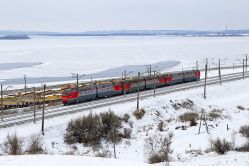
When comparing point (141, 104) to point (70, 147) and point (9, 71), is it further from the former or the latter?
point (9, 71)

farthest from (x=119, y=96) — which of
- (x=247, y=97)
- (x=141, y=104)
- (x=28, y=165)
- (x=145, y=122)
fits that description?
(x=28, y=165)

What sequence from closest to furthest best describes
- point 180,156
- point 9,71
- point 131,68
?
1. point 180,156
2. point 9,71
3. point 131,68

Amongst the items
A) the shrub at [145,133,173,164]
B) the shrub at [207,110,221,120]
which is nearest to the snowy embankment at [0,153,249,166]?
the shrub at [145,133,173,164]

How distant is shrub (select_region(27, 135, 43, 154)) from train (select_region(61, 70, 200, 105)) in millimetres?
15718

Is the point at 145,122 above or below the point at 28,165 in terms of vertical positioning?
below

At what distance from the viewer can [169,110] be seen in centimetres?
5816

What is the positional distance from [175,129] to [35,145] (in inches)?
703

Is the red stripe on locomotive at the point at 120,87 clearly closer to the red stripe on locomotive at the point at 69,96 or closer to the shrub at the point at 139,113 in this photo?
the red stripe on locomotive at the point at 69,96

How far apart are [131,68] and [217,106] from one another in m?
48.4

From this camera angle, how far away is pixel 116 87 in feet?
209

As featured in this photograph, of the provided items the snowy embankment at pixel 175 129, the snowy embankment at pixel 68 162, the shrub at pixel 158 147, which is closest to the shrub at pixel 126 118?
the snowy embankment at pixel 175 129

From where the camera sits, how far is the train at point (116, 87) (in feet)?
181

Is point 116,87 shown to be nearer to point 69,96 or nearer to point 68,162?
point 69,96

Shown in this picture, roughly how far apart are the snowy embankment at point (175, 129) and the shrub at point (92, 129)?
833 millimetres
